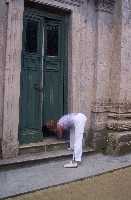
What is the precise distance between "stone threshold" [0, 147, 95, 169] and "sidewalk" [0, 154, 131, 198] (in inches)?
3.4

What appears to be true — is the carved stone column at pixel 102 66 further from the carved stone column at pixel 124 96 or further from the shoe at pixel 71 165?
the shoe at pixel 71 165

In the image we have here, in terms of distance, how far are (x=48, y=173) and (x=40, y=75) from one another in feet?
8.07

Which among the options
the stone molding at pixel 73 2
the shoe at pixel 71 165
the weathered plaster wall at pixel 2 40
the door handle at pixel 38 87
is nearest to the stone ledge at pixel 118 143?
the shoe at pixel 71 165

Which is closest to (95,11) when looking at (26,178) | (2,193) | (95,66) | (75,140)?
(95,66)

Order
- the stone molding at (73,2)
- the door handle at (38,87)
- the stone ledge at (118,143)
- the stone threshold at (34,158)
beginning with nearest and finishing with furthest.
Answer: the stone threshold at (34,158)
the door handle at (38,87)
the stone molding at (73,2)
the stone ledge at (118,143)

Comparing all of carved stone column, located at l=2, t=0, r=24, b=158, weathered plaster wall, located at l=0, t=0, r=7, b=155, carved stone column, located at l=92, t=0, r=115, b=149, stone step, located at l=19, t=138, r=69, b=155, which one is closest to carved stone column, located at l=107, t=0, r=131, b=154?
carved stone column, located at l=92, t=0, r=115, b=149

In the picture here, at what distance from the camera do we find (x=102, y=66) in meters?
10.2

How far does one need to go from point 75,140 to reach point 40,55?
2141 millimetres

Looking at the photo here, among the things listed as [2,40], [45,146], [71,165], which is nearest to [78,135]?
[71,165]

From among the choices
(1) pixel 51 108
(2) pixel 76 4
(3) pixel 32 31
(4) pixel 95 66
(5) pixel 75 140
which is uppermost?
(2) pixel 76 4

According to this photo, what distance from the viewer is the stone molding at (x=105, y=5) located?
10180 mm

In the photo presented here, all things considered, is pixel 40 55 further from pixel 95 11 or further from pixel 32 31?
pixel 95 11

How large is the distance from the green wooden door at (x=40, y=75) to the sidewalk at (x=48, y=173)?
1004 mm

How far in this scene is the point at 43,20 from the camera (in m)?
9.38
